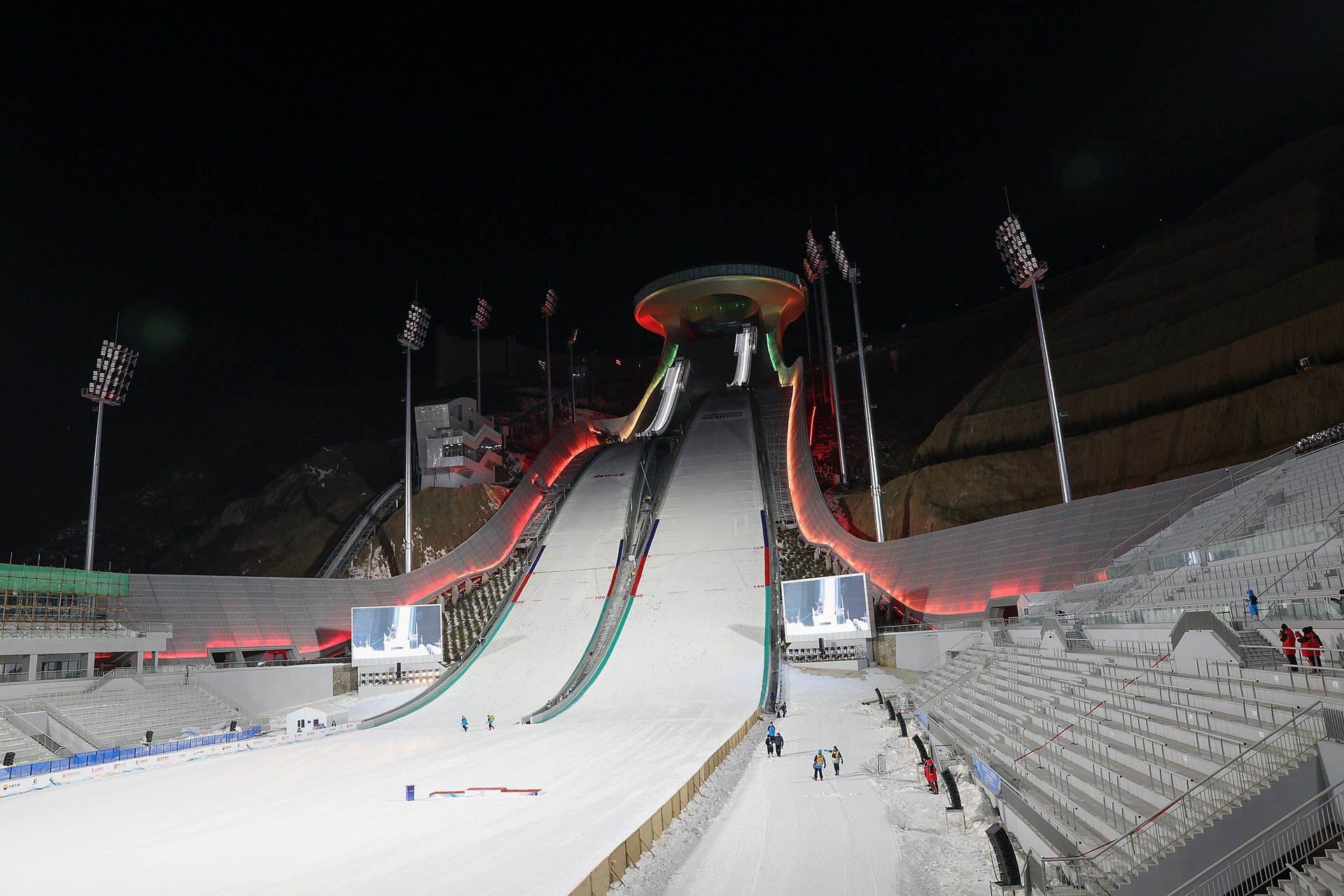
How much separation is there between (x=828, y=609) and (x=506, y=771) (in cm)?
1290

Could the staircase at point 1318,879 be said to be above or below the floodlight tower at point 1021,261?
below

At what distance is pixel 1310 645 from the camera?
7883mm

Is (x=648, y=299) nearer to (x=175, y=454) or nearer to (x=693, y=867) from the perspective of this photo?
(x=175, y=454)

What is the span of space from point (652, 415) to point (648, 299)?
921 cm

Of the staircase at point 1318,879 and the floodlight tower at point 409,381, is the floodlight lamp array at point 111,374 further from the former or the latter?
the staircase at point 1318,879

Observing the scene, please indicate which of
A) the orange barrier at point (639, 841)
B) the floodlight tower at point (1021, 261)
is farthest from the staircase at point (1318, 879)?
the floodlight tower at point (1021, 261)

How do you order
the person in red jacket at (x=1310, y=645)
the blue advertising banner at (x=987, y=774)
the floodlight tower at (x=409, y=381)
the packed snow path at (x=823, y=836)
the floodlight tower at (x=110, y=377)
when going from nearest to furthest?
the person in red jacket at (x=1310, y=645)
the packed snow path at (x=823, y=836)
the blue advertising banner at (x=987, y=774)
the floodlight tower at (x=110, y=377)
the floodlight tower at (x=409, y=381)

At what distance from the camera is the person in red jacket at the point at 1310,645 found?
720 cm

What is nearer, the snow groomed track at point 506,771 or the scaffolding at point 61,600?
the snow groomed track at point 506,771

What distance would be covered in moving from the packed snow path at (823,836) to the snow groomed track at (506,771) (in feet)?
2.69

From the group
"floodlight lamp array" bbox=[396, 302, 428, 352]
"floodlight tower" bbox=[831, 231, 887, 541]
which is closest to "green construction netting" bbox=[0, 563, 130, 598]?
"floodlight lamp array" bbox=[396, 302, 428, 352]

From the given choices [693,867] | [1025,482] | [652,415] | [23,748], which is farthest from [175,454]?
[693,867]

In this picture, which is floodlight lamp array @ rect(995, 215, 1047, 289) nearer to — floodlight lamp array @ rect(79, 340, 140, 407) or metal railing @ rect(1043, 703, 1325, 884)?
metal railing @ rect(1043, 703, 1325, 884)

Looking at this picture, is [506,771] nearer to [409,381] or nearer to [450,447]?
[409,381]
